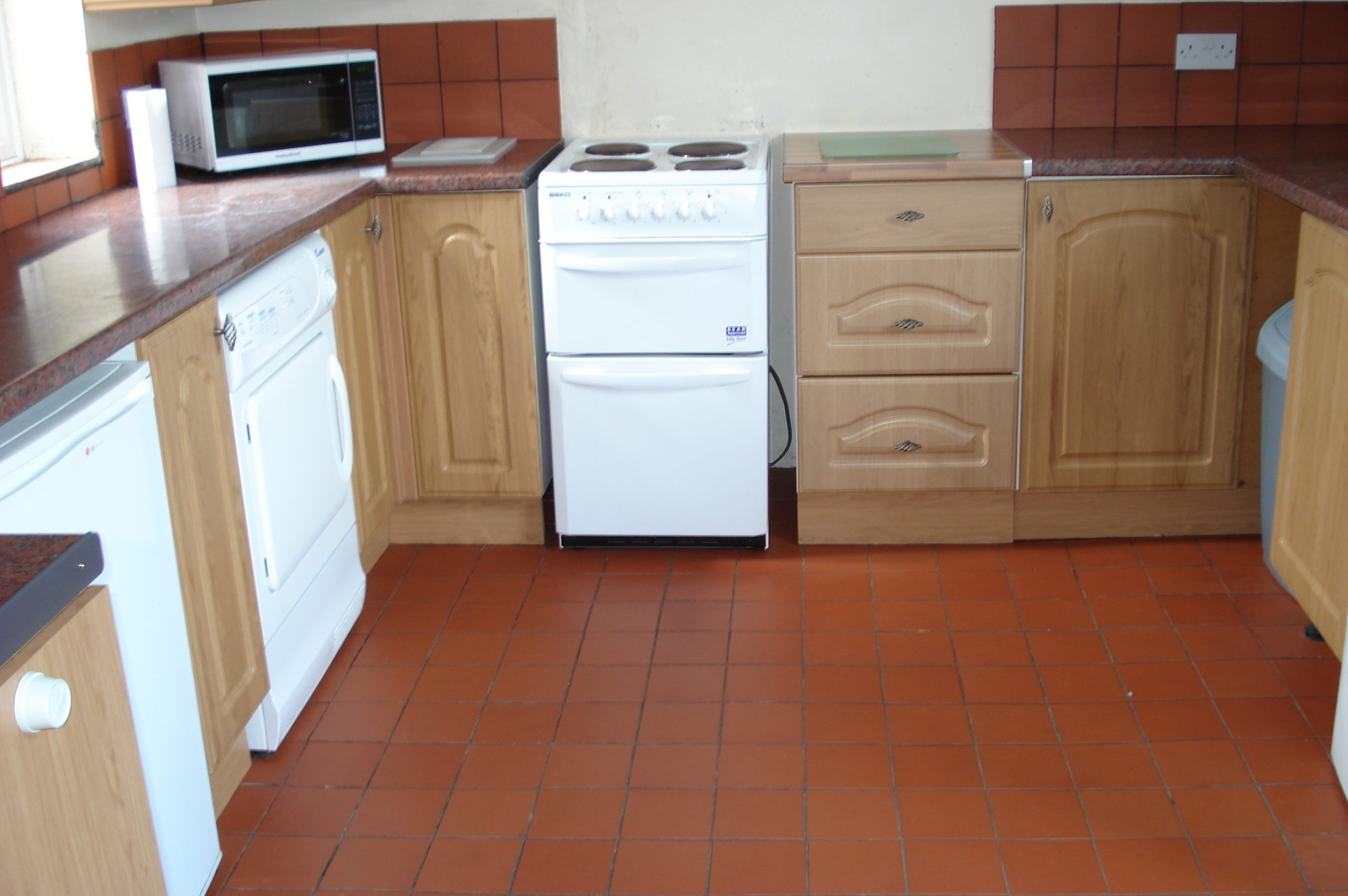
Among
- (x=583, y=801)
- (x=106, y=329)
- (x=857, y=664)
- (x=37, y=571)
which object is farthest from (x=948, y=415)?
(x=37, y=571)

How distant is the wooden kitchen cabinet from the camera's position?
105 inches

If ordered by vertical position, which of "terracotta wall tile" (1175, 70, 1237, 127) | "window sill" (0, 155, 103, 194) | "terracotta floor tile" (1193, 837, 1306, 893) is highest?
"terracotta wall tile" (1175, 70, 1237, 127)

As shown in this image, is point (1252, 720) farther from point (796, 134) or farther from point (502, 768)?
point (796, 134)

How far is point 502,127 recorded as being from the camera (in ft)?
10.6

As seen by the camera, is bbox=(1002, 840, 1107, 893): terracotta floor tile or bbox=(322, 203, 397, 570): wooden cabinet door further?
bbox=(322, 203, 397, 570): wooden cabinet door

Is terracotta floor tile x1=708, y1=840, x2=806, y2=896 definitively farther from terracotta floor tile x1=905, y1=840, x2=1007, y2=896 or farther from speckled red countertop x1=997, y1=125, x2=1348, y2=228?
speckled red countertop x1=997, y1=125, x2=1348, y2=228

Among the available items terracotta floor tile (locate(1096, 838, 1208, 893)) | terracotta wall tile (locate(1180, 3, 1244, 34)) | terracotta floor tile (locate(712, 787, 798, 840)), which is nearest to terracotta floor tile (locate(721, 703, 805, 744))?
terracotta floor tile (locate(712, 787, 798, 840))

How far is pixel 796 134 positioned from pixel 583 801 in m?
1.81

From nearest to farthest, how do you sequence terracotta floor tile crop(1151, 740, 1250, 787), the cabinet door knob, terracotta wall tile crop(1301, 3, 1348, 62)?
the cabinet door knob → terracotta floor tile crop(1151, 740, 1250, 787) → terracotta wall tile crop(1301, 3, 1348, 62)

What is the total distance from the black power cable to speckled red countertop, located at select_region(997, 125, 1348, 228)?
2.66 feet

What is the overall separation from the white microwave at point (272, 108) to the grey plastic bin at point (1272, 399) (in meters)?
2.00

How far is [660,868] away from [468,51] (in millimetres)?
2150

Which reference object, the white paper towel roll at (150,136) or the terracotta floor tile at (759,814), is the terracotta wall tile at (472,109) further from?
the terracotta floor tile at (759,814)

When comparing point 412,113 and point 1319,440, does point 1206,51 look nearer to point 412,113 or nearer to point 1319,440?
point 1319,440
